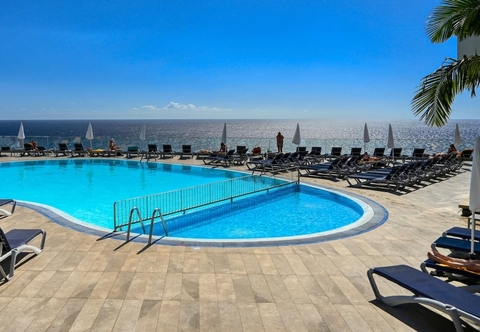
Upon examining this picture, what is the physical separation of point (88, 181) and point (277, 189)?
24.8 feet

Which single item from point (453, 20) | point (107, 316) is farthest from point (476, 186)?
point (107, 316)

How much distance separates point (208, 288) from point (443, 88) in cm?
508

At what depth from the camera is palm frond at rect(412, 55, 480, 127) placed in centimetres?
596

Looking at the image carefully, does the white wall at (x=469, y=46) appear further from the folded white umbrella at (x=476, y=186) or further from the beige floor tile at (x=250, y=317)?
the beige floor tile at (x=250, y=317)

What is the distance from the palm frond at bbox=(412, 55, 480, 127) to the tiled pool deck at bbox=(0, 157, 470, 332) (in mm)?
2177

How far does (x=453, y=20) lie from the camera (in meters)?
6.46

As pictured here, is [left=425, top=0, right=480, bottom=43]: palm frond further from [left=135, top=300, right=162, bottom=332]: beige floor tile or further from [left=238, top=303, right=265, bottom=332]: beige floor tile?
[left=135, top=300, right=162, bottom=332]: beige floor tile

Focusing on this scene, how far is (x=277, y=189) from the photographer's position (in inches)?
466

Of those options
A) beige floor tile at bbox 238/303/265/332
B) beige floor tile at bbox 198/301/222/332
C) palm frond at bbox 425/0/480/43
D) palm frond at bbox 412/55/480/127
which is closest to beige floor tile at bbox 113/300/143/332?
beige floor tile at bbox 198/301/222/332

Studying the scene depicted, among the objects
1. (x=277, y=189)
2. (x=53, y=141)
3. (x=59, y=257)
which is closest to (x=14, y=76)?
(x=53, y=141)

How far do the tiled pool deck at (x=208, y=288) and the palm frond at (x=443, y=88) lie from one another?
2177mm

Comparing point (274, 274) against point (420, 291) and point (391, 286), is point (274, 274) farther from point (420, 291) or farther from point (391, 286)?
point (420, 291)

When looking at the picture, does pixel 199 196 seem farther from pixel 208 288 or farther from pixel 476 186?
pixel 476 186

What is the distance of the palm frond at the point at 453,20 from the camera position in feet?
19.6
